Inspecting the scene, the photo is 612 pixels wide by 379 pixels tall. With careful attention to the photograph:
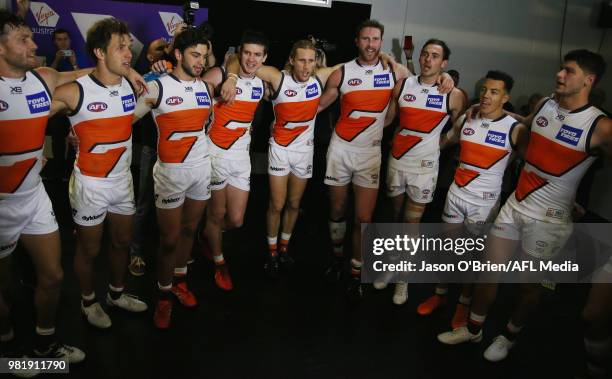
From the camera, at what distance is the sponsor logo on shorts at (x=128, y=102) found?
2.75 m

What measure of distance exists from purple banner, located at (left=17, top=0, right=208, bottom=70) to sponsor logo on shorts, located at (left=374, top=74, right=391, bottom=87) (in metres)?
3.24

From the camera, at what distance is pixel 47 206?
2531 millimetres

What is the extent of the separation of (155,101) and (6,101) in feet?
2.69

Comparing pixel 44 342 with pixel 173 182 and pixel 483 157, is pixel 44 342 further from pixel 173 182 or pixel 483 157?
pixel 483 157

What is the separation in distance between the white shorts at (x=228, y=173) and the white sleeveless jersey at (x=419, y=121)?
45.1 inches

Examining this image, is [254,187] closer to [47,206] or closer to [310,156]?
[310,156]

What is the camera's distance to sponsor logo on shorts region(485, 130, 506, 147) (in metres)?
3.08

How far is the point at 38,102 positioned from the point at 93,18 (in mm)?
3938

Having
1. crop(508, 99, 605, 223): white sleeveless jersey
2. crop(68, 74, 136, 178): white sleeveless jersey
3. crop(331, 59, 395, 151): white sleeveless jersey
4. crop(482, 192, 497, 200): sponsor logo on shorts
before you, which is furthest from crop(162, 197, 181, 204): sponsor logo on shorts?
crop(508, 99, 605, 223): white sleeveless jersey

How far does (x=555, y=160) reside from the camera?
2770 mm

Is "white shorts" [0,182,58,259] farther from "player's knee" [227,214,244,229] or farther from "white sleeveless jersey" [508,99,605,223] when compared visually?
"white sleeveless jersey" [508,99,605,223]

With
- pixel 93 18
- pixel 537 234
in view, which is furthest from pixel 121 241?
pixel 93 18

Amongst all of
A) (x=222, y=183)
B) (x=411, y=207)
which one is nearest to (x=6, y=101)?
(x=222, y=183)

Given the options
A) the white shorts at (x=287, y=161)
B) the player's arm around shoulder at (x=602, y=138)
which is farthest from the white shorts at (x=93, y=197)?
the player's arm around shoulder at (x=602, y=138)
